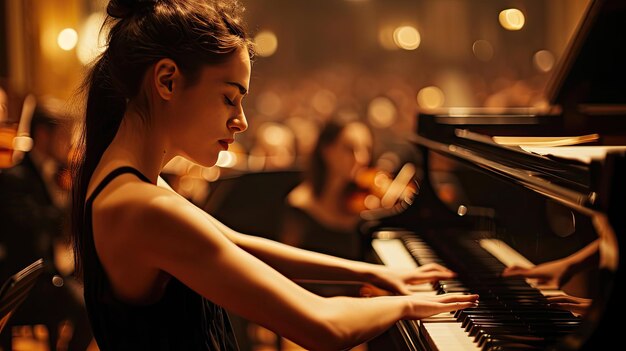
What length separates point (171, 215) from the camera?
1305 mm

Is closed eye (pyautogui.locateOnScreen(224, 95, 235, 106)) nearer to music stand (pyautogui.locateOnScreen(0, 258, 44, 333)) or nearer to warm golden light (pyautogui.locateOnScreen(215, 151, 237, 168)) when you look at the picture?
music stand (pyautogui.locateOnScreen(0, 258, 44, 333))

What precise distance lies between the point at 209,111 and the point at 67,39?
8747 mm

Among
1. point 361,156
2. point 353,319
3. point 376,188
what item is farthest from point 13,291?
point 376,188

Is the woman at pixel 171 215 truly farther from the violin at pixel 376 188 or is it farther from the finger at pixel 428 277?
the violin at pixel 376 188

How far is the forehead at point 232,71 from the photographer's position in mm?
1471

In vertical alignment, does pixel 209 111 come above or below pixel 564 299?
A: above

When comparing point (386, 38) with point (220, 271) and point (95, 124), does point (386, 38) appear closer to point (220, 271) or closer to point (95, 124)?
point (95, 124)

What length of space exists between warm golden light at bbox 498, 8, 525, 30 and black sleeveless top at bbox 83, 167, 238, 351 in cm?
924

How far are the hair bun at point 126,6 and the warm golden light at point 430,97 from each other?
8840 millimetres

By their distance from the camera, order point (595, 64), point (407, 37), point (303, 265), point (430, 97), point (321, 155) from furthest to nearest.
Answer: point (407, 37) → point (430, 97) → point (321, 155) → point (595, 64) → point (303, 265)

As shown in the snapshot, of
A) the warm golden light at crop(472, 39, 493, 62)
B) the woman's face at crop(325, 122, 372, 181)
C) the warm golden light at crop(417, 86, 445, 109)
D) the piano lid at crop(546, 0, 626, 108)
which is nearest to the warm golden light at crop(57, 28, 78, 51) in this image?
the warm golden light at crop(417, 86, 445, 109)

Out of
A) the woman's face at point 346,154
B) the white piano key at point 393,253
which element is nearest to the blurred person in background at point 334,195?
the woman's face at point 346,154

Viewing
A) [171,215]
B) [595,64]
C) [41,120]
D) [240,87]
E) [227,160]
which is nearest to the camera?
[171,215]

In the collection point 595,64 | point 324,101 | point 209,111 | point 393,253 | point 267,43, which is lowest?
point 324,101
